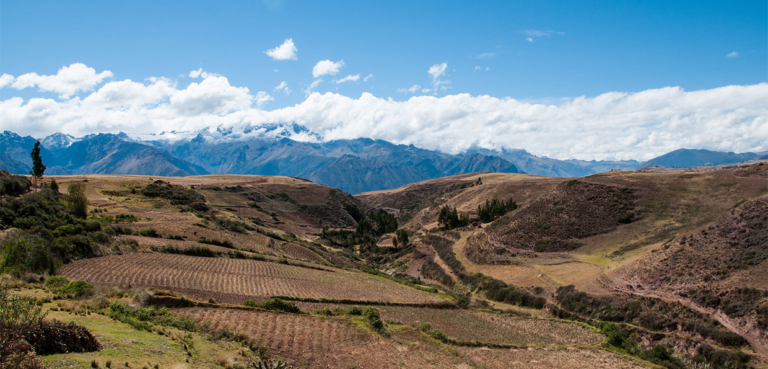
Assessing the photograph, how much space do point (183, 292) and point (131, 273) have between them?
6.04 m

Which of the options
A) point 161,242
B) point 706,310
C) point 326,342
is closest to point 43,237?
point 161,242

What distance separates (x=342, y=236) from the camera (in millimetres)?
111750

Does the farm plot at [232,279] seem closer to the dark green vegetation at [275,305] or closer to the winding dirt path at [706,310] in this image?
the dark green vegetation at [275,305]

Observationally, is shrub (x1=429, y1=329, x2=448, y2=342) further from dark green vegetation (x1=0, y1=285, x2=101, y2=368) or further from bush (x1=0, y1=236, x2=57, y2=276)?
bush (x1=0, y1=236, x2=57, y2=276)

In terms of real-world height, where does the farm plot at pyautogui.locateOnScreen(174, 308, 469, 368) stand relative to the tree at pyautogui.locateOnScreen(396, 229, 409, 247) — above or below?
above

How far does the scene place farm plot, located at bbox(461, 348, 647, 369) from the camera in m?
22.2

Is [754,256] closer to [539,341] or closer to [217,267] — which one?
[539,341]

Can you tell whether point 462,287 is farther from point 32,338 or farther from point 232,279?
point 32,338

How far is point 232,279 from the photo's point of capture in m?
35.4

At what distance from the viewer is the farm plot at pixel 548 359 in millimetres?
22156

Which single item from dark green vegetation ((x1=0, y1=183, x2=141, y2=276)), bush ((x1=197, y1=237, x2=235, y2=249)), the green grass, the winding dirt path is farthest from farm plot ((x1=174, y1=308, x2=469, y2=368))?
bush ((x1=197, y1=237, x2=235, y2=249))

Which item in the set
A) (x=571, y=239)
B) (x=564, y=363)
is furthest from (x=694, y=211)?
(x=564, y=363)

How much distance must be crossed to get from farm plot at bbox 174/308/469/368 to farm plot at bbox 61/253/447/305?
217 inches

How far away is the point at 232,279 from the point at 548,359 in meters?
26.2
